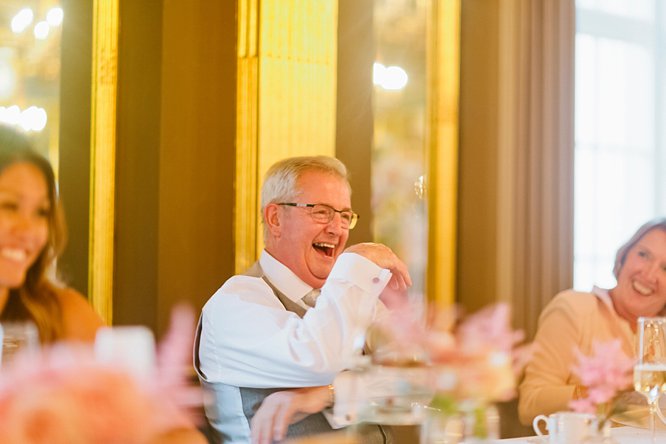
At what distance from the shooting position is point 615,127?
14.6 feet

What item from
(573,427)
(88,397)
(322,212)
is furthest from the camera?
(322,212)

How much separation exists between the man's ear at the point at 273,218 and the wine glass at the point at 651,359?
45.5 inches

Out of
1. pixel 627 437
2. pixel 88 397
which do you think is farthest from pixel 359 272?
pixel 88 397

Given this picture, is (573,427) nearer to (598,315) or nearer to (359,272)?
(359,272)

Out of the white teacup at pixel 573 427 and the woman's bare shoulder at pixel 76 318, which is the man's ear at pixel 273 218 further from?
the white teacup at pixel 573 427

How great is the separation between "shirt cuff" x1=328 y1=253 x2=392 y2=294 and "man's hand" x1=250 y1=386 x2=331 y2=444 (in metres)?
0.30

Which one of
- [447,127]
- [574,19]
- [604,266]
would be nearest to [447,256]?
[447,127]

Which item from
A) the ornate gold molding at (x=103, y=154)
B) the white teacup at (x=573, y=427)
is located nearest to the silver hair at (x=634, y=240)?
the white teacup at (x=573, y=427)

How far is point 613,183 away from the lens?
4.45m

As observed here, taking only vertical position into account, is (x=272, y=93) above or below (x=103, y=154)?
above

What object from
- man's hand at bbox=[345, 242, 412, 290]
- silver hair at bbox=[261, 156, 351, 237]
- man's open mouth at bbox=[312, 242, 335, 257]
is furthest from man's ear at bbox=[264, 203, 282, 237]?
man's hand at bbox=[345, 242, 412, 290]

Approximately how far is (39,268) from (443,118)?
8.65ft

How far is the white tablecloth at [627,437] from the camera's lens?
222cm

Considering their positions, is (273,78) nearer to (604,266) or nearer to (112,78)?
(112,78)
